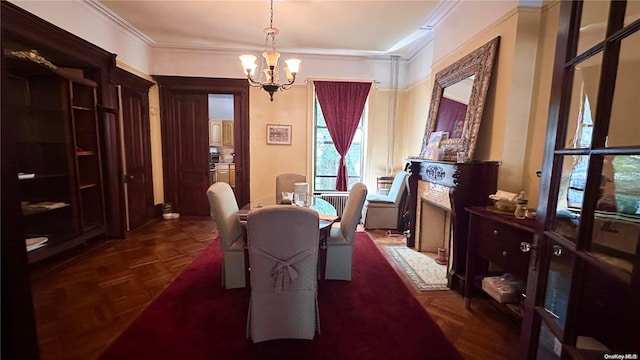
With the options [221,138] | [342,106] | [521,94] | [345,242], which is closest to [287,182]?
[345,242]

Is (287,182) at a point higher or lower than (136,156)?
lower

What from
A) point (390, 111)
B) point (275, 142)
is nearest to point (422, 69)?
point (390, 111)

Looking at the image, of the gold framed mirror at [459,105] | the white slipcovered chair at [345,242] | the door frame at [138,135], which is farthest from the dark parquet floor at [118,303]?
the gold framed mirror at [459,105]

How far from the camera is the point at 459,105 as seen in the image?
2.96 m

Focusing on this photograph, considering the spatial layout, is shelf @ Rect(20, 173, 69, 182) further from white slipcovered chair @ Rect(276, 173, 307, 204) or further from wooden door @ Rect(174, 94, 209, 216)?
white slipcovered chair @ Rect(276, 173, 307, 204)

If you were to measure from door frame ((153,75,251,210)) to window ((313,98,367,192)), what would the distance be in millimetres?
1270

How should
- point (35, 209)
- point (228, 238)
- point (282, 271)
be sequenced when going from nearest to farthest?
point (282, 271) < point (228, 238) < point (35, 209)

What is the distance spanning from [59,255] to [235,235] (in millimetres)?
2148

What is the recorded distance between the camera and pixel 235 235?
2578 mm

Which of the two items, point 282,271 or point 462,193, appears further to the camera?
point 462,193

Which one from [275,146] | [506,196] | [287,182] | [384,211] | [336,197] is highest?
[275,146]

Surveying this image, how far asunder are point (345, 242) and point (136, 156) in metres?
3.59

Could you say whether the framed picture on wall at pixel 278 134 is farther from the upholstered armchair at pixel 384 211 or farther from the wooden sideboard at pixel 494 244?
the wooden sideboard at pixel 494 244

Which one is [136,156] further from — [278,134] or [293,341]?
[293,341]
